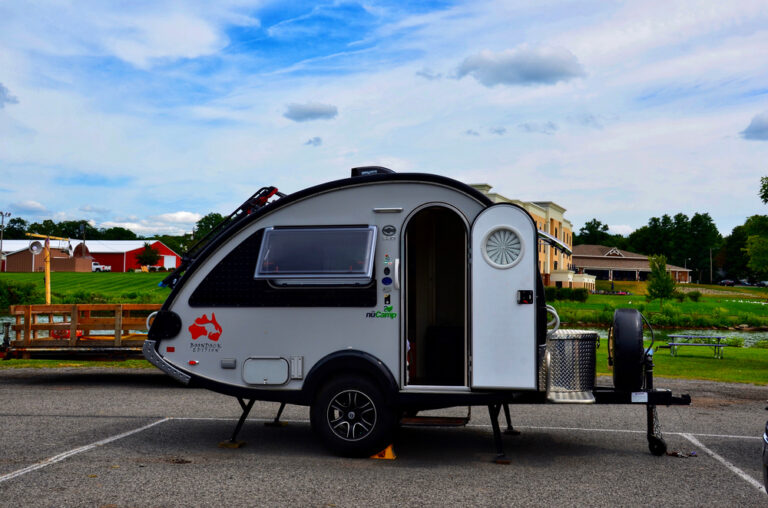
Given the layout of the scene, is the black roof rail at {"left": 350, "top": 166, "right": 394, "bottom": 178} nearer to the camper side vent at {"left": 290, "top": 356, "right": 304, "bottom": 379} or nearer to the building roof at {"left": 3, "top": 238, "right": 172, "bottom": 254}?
the camper side vent at {"left": 290, "top": 356, "right": 304, "bottom": 379}

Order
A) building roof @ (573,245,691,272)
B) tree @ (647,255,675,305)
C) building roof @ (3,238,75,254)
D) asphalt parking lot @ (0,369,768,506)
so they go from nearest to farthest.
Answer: asphalt parking lot @ (0,369,768,506) → tree @ (647,255,675,305) → building roof @ (3,238,75,254) → building roof @ (573,245,691,272)

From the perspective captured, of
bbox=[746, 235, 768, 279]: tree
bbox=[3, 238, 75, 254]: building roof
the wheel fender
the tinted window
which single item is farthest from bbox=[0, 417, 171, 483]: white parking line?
bbox=[3, 238, 75, 254]: building roof

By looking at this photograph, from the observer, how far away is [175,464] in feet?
23.2

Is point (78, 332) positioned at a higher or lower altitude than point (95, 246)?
lower

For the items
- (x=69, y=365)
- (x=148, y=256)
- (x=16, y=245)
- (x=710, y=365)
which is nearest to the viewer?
(x=69, y=365)

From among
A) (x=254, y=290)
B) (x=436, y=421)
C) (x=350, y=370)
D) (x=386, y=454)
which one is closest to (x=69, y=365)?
(x=254, y=290)

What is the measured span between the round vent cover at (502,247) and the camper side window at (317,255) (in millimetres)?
1206

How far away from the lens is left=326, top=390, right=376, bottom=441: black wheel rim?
24.0 feet

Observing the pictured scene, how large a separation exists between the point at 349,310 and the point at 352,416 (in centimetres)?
109

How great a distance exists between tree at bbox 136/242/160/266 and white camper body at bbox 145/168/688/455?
9094 centimetres

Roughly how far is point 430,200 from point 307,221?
1366mm

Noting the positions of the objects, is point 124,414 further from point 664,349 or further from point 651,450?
point 664,349

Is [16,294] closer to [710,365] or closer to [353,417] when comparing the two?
[710,365]

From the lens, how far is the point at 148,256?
309ft
